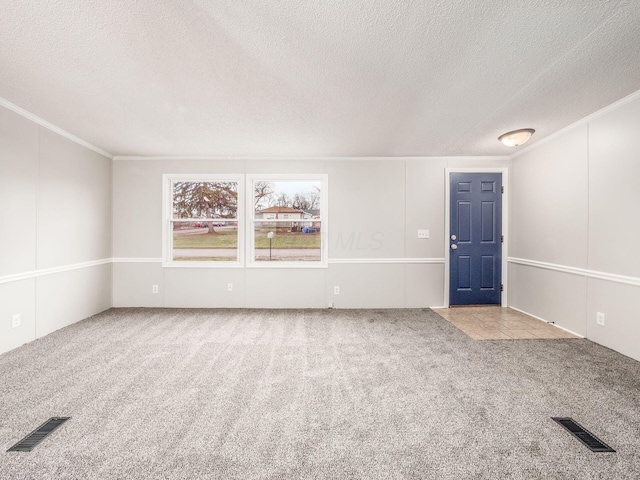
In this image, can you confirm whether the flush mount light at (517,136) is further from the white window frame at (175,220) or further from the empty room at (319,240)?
the white window frame at (175,220)

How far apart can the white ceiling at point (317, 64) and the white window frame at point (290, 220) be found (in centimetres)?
114

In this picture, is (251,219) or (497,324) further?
(251,219)

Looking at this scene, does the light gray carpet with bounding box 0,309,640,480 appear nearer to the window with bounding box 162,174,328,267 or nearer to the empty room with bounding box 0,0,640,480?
the empty room with bounding box 0,0,640,480

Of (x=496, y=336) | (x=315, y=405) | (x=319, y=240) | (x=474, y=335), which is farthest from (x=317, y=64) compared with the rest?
(x=496, y=336)

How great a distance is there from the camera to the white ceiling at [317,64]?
159cm

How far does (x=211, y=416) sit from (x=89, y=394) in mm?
1033

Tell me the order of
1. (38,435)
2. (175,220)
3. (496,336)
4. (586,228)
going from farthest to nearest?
(175,220) → (496,336) → (586,228) → (38,435)

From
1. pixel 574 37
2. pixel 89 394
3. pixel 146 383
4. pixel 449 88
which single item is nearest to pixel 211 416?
pixel 146 383

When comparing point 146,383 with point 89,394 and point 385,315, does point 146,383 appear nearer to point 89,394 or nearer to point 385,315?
point 89,394

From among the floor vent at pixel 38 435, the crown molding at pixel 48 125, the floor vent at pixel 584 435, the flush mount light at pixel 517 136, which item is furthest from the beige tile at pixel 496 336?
the crown molding at pixel 48 125

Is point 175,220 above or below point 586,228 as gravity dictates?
above

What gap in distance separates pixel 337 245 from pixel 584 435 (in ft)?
10.9

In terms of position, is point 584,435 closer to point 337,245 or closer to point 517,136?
point 517,136

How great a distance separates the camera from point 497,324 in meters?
3.68
